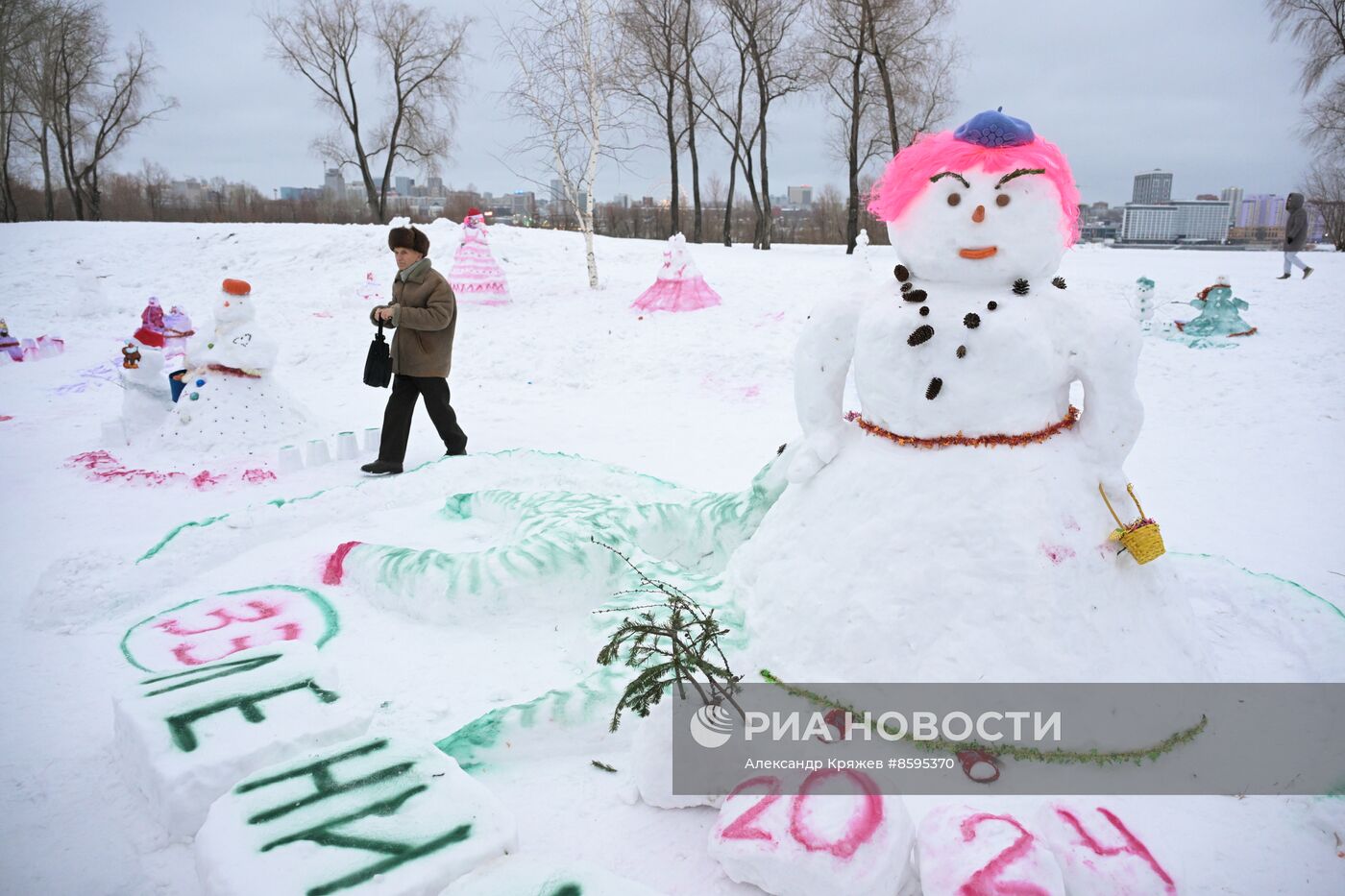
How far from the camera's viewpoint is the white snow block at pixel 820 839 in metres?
1.98

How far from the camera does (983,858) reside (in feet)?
6.26

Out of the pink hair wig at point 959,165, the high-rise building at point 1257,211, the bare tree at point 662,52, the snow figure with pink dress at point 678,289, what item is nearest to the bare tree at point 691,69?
the bare tree at point 662,52

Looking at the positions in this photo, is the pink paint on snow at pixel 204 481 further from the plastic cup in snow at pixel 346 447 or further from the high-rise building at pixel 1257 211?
the high-rise building at pixel 1257 211

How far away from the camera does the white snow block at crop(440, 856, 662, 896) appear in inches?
75.2

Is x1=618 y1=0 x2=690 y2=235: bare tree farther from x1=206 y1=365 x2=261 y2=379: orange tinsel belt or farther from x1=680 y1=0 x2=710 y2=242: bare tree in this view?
x1=206 y1=365 x2=261 y2=379: orange tinsel belt

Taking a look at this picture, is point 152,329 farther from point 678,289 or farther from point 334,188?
point 334,188

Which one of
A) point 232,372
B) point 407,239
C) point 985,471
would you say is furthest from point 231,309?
point 985,471

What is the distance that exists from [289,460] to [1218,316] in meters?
10.3

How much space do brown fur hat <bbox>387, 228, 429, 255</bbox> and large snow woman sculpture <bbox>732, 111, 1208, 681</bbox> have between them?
3.96m

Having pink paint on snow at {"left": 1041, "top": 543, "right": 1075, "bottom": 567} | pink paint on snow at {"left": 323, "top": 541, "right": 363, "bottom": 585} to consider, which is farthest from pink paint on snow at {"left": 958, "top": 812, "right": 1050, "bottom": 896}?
pink paint on snow at {"left": 323, "top": 541, "right": 363, "bottom": 585}

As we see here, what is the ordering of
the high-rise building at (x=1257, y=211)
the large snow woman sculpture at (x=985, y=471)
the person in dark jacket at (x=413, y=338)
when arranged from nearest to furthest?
the large snow woman sculpture at (x=985, y=471) → the person in dark jacket at (x=413, y=338) → the high-rise building at (x=1257, y=211)

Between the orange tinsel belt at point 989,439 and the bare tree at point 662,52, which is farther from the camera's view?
the bare tree at point 662,52

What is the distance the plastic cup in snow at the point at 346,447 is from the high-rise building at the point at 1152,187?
143 feet

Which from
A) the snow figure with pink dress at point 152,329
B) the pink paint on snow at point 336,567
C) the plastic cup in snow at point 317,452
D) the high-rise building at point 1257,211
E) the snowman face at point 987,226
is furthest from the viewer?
the high-rise building at point 1257,211
